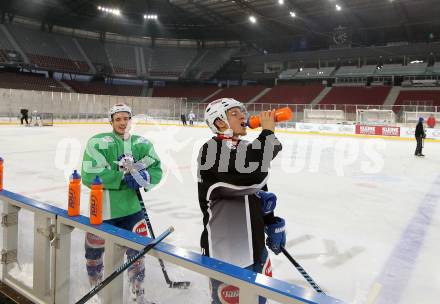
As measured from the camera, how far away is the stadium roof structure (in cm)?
2895

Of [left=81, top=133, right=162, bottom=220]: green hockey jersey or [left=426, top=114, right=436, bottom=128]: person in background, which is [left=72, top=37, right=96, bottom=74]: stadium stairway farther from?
[left=81, top=133, right=162, bottom=220]: green hockey jersey

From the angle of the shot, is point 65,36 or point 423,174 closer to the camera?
point 423,174

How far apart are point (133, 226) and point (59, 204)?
9.53 feet

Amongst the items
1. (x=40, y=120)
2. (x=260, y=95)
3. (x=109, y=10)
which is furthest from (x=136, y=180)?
(x=109, y=10)

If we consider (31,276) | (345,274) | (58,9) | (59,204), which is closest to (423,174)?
(345,274)

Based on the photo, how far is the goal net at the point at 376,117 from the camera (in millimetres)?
20702

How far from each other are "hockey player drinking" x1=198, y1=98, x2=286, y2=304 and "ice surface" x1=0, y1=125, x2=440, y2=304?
249 millimetres

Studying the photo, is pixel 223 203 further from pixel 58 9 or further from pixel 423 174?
pixel 58 9

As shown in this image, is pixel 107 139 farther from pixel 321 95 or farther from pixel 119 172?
pixel 321 95

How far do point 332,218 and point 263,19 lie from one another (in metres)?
31.8

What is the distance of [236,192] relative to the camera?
1778mm

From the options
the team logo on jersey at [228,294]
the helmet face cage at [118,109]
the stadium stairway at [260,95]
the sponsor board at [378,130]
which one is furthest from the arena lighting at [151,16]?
the team logo on jersey at [228,294]

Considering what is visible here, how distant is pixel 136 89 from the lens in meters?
43.3

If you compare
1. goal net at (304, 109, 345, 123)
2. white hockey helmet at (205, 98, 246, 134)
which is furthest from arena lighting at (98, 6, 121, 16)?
white hockey helmet at (205, 98, 246, 134)
